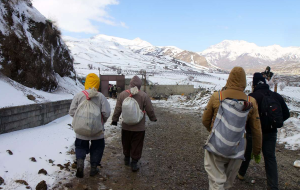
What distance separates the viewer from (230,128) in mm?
2490

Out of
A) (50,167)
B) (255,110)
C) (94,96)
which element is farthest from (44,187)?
(255,110)

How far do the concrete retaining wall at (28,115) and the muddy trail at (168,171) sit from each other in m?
1.87

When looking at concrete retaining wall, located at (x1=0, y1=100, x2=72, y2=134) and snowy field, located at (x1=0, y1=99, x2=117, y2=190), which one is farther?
concrete retaining wall, located at (x1=0, y1=100, x2=72, y2=134)

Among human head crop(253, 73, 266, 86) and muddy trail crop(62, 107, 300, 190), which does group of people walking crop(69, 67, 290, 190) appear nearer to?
human head crop(253, 73, 266, 86)

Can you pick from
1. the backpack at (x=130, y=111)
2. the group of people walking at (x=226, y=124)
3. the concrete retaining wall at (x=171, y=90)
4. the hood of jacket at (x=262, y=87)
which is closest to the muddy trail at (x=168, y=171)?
the group of people walking at (x=226, y=124)

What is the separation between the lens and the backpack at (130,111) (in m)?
3.89

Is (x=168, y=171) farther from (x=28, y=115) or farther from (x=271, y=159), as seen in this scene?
(x=28, y=115)

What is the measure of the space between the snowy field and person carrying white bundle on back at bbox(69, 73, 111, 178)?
431 mm

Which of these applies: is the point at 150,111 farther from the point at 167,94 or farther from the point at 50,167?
the point at 167,94

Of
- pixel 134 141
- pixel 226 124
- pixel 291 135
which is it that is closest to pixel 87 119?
pixel 134 141

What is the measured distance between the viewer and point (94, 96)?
11.8 ft

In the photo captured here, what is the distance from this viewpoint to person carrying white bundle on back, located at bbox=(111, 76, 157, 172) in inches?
154

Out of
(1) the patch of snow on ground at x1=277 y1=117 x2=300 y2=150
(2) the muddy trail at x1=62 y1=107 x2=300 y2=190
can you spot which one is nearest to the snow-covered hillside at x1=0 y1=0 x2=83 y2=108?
(2) the muddy trail at x1=62 y1=107 x2=300 y2=190

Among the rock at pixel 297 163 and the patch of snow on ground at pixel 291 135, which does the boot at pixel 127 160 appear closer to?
the rock at pixel 297 163
